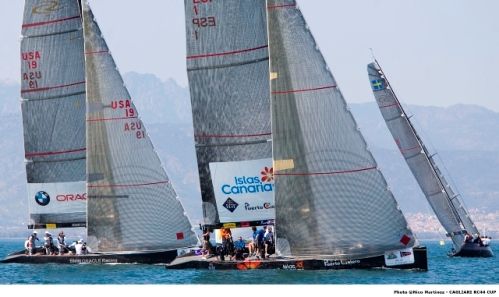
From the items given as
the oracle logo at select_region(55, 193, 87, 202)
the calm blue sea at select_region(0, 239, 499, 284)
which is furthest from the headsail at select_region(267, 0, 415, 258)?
the oracle logo at select_region(55, 193, 87, 202)

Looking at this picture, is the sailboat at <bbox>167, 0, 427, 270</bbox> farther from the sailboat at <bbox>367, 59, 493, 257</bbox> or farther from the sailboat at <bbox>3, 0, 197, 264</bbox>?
the sailboat at <bbox>367, 59, 493, 257</bbox>

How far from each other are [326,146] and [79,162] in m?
15.7

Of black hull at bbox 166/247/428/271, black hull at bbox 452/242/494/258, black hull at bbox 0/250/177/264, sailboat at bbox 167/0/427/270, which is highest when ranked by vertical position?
sailboat at bbox 167/0/427/270

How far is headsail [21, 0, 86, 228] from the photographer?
52.4 meters

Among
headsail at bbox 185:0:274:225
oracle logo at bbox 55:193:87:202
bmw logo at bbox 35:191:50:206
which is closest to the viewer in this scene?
headsail at bbox 185:0:274:225

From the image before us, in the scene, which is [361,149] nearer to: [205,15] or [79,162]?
[205,15]

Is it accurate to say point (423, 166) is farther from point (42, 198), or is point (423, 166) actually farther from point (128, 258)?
point (128, 258)

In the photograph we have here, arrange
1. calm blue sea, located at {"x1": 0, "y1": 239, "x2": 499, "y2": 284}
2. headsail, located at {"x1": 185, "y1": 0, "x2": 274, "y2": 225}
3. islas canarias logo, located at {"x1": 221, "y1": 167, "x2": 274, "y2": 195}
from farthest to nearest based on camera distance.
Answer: islas canarias logo, located at {"x1": 221, "y1": 167, "x2": 274, "y2": 195}, headsail, located at {"x1": 185, "y1": 0, "x2": 274, "y2": 225}, calm blue sea, located at {"x1": 0, "y1": 239, "x2": 499, "y2": 284}

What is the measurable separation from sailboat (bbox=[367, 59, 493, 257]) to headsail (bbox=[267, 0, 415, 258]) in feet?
80.4

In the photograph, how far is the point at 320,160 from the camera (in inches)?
1593

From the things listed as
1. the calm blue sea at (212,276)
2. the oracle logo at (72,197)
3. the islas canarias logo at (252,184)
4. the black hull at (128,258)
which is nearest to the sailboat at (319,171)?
the calm blue sea at (212,276)

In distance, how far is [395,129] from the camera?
6662cm

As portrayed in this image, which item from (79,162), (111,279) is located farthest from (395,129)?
(111,279)

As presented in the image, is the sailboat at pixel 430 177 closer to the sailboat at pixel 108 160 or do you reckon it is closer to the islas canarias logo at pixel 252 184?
the sailboat at pixel 108 160
